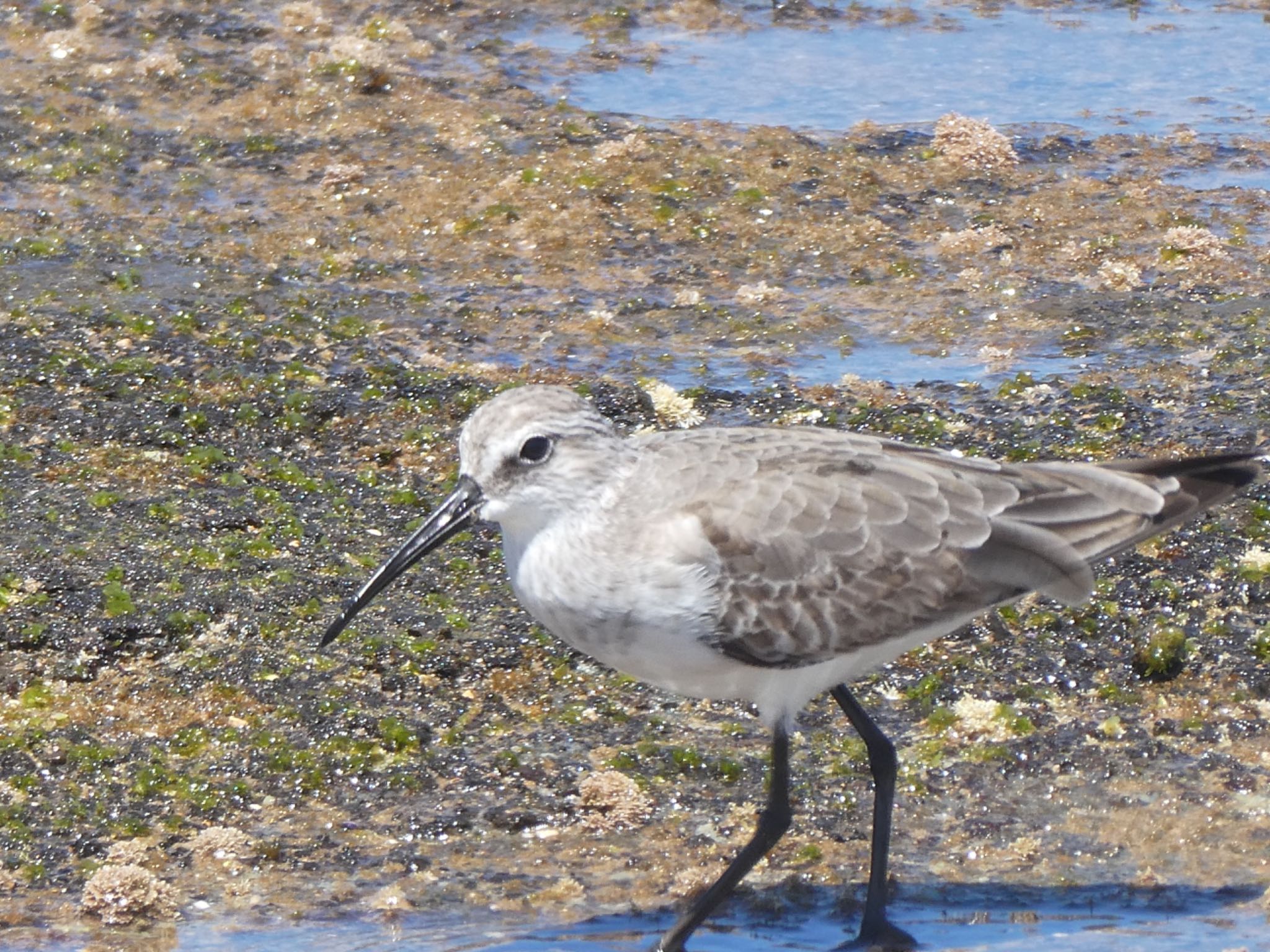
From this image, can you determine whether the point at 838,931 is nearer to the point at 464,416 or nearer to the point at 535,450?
the point at 535,450

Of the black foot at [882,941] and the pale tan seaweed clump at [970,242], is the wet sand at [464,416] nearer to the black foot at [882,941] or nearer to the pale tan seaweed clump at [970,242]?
the pale tan seaweed clump at [970,242]

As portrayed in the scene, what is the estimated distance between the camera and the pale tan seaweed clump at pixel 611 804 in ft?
22.1

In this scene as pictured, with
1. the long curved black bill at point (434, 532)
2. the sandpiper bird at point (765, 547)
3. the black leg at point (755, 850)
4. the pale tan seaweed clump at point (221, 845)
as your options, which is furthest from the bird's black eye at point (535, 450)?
the pale tan seaweed clump at point (221, 845)

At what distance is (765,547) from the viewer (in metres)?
6.19

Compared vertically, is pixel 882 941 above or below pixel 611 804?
below

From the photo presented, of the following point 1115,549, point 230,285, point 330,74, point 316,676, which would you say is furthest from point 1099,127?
point 316,676

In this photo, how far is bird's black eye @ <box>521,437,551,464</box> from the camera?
619 centimetres

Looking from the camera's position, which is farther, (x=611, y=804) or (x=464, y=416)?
(x=464, y=416)

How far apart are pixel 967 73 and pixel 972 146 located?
2209 millimetres

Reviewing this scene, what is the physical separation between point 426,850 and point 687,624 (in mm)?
1361

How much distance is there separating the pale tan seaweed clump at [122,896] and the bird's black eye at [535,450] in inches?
73.2

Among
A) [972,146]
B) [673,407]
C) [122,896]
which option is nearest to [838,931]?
[122,896]

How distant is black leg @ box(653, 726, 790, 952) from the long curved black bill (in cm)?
130

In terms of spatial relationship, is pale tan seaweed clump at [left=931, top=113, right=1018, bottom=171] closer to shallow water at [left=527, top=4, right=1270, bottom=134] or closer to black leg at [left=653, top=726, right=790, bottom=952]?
shallow water at [left=527, top=4, right=1270, bottom=134]
